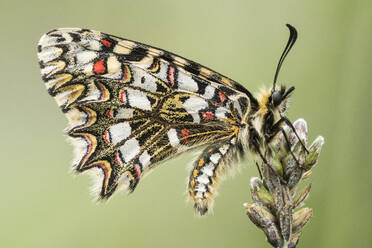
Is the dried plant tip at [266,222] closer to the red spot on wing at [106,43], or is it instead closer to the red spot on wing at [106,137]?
the red spot on wing at [106,137]

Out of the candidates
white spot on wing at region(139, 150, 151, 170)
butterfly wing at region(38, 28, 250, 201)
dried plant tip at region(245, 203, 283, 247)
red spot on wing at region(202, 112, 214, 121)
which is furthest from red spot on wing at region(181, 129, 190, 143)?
dried plant tip at region(245, 203, 283, 247)

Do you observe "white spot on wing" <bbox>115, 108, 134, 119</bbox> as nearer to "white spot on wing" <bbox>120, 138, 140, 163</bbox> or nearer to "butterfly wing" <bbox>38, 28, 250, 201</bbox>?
"butterfly wing" <bbox>38, 28, 250, 201</bbox>

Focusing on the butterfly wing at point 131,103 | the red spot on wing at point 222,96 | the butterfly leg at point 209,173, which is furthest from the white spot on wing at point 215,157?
the red spot on wing at point 222,96

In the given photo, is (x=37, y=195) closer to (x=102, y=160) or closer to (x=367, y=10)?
(x=102, y=160)

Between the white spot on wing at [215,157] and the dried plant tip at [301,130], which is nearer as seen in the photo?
the dried plant tip at [301,130]

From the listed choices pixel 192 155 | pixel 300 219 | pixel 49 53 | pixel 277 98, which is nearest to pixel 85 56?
pixel 49 53
